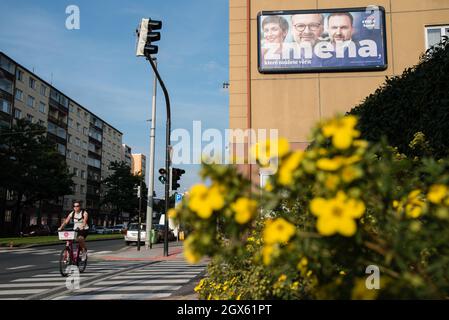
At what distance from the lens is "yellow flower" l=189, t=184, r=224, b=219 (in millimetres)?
1689

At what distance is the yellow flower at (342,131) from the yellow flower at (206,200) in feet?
1.64

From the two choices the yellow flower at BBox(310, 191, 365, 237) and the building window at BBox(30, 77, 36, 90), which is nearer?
the yellow flower at BBox(310, 191, 365, 237)

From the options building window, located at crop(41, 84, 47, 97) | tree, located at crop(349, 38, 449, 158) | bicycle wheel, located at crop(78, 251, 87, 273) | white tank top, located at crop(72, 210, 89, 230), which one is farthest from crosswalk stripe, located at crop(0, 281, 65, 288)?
building window, located at crop(41, 84, 47, 97)

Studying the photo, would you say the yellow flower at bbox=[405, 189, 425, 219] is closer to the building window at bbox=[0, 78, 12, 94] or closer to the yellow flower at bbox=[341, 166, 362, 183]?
the yellow flower at bbox=[341, 166, 362, 183]

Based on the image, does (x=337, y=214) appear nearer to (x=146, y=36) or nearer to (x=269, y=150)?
(x=269, y=150)

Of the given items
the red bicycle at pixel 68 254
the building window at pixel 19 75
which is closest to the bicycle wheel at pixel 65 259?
the red bicycle at pixel 68 254

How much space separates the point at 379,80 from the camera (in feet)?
49.9

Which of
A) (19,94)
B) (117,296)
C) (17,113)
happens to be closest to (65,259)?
(117,296)

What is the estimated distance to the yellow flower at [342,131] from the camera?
1.68 metres

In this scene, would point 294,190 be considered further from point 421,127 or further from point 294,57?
point 294,57

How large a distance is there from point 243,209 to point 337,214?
14.1 inches

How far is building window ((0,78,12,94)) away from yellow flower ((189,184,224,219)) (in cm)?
6113

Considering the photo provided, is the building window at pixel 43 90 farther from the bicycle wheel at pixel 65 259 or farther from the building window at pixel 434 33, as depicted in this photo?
the bicycle wheel at pixel 65 259
